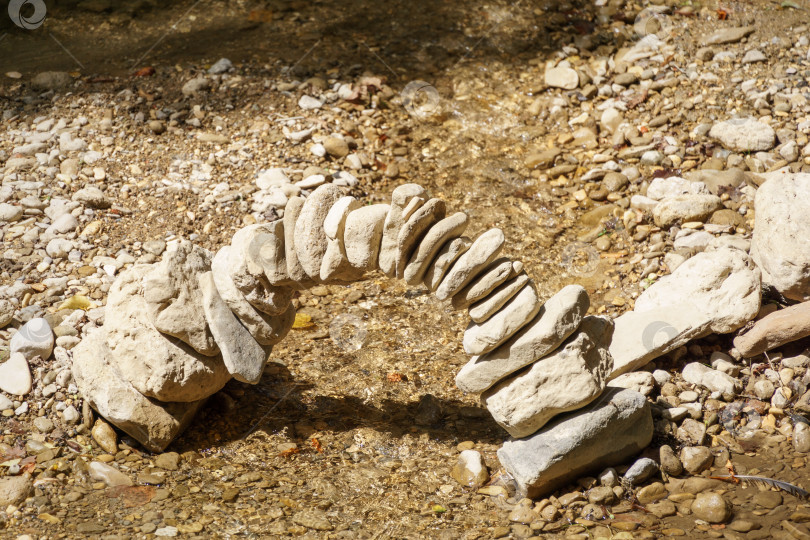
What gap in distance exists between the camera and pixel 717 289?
13.4 ft

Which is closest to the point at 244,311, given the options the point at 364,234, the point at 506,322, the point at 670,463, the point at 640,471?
the point at 364,234

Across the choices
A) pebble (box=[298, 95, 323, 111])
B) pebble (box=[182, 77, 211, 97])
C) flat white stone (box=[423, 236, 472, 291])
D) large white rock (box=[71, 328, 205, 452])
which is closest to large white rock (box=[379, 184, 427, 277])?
flat white stone (box=[423, 236, 472, 291])

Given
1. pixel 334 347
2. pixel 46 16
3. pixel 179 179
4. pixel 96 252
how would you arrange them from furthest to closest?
pixel 46 16 < pixel 179 179 < pixel 96 252 < pixel 334 347

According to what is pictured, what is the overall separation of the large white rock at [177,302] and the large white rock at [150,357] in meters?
0.07

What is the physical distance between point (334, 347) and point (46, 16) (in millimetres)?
5248

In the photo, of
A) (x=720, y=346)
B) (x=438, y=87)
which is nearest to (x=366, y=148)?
(x=438, y=87)

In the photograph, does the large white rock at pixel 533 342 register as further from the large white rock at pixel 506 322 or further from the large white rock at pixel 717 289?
the large white rock at pixel 717 289

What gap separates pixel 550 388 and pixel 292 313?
1337 millimetres

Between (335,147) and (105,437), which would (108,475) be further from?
(335,147)

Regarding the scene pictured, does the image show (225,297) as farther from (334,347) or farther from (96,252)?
(96,252)

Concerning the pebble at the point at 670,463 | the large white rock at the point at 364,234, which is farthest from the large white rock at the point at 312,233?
the pebble at the point at 670,463

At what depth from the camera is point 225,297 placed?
362cm

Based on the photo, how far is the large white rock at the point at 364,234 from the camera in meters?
3.34

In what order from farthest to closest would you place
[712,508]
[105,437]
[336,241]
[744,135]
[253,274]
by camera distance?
[744,135] < [105,437] < [253,274] < [336,241] < [712,508]
